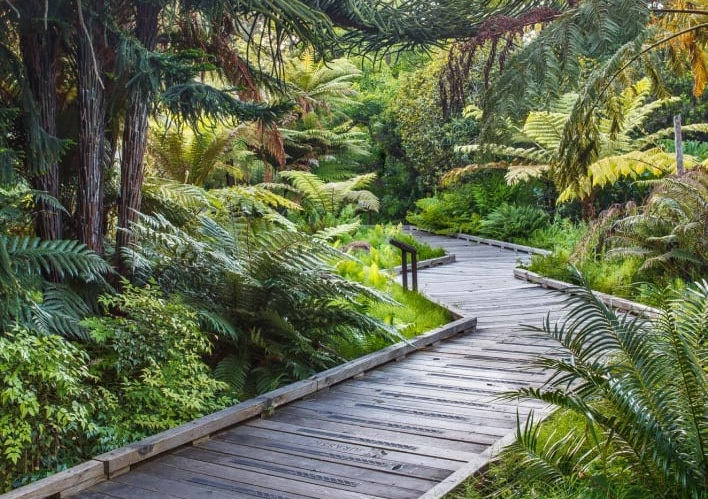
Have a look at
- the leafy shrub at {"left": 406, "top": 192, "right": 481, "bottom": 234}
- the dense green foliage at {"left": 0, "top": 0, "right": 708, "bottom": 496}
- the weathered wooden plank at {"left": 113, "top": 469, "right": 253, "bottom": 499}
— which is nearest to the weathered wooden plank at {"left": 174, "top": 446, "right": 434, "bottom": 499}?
the weathered wooden plank at {"left": 113, "top": 469, "right": 253, "bottom": 499}

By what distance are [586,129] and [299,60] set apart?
989cm

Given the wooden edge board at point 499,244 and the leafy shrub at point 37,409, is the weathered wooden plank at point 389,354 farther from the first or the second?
the wooden edge board at point 499,244

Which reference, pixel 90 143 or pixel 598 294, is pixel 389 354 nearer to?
pixel 90 143

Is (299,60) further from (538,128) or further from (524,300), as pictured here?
(524,300)

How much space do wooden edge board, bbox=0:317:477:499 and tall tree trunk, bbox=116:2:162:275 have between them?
5.26ft

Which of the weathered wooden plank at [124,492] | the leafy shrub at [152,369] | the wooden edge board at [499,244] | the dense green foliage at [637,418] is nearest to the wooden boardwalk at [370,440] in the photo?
the weathered wooden plank at [124,492]

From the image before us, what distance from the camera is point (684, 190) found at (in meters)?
8.10

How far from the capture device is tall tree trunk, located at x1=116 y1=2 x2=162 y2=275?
543 centimetres

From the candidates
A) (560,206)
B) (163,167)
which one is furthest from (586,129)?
(560,206)

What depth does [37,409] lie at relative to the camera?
3.45m

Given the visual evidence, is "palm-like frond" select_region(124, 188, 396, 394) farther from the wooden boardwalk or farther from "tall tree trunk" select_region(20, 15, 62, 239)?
"tall tree trunk" select_region(20, 15, 62, 239)

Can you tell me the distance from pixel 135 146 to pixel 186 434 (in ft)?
7.78

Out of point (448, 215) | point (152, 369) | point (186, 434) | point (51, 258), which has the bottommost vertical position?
point (186, 434)

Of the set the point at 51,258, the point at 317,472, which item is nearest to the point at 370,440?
the point at 317,472
